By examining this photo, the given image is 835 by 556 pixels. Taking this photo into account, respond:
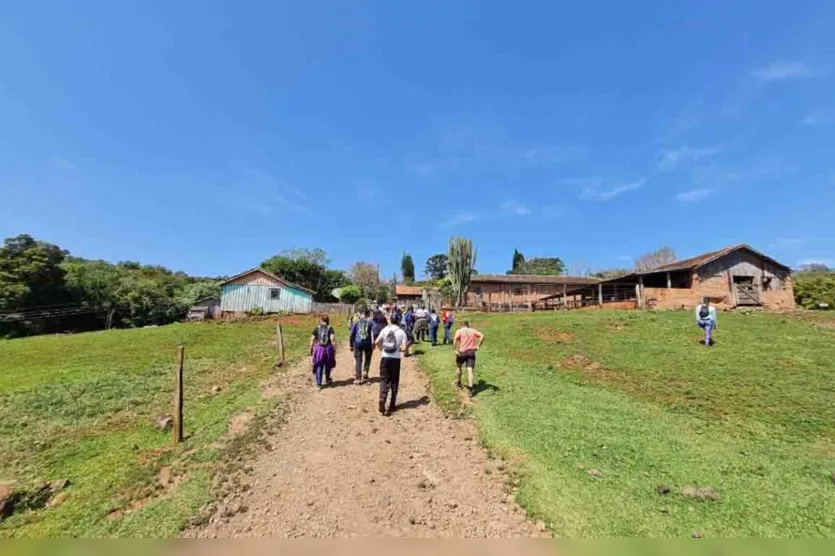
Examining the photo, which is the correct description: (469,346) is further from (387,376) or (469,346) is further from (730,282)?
(730,282)

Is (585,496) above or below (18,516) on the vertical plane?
above

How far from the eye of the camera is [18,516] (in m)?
5.36

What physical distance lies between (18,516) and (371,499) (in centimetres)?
536

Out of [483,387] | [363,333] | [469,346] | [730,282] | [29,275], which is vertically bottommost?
[483,387]

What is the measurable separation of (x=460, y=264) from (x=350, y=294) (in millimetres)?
21689

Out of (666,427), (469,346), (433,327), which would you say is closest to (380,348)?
(469,346)

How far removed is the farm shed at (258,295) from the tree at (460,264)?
17.4 meters

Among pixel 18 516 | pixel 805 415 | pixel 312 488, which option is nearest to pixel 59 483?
pixel 18 516

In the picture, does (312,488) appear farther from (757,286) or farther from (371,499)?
(757,286)

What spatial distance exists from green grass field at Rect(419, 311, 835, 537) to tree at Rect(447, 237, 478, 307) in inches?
1025

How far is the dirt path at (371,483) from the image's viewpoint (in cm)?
431

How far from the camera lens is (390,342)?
8305mm

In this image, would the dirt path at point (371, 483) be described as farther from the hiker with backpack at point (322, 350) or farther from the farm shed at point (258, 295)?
the farm shed at point (258, 295)

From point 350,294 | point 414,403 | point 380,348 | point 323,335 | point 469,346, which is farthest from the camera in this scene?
point 350,294
